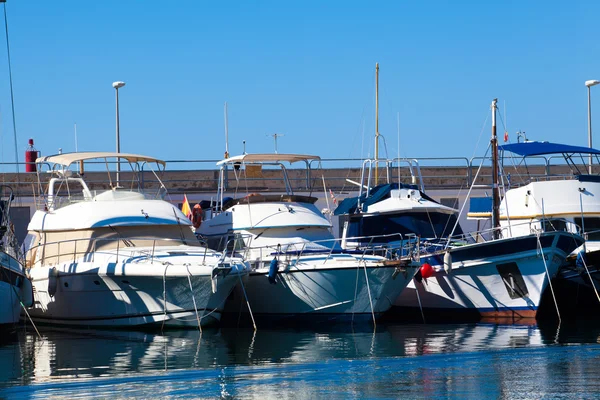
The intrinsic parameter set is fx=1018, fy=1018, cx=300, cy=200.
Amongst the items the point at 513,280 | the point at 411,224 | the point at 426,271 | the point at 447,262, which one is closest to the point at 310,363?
the point at 426,271

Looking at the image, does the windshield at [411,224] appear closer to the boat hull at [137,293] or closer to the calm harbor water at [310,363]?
the calm harbor water at [310,363]

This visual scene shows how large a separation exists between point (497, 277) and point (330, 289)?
3.90 m

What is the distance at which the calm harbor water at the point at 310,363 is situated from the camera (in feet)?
43.9

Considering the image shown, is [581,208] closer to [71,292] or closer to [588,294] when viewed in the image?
[588,294]

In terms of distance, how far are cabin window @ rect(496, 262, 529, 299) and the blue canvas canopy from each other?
3881mm

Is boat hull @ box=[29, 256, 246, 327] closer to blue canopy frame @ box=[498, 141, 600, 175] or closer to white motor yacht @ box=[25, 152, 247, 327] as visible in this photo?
white motor yacht @ box=[25, 152, 247, 327]

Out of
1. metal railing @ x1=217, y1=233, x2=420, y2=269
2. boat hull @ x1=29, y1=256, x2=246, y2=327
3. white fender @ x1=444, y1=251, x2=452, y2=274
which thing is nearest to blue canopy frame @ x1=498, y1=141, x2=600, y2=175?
metal railing @ x1=217, y1=233, x2=420, y2=269

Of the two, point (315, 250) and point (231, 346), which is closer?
point (231, 346)

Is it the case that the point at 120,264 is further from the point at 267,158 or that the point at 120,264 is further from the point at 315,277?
Answer: the point at 267,158

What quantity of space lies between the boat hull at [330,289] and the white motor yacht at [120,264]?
1.35m

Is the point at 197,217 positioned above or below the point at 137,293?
above

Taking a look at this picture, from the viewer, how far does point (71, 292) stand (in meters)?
21.4

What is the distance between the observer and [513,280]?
22.4 meters

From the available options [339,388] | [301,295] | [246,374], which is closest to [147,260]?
[301,295]
